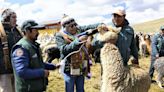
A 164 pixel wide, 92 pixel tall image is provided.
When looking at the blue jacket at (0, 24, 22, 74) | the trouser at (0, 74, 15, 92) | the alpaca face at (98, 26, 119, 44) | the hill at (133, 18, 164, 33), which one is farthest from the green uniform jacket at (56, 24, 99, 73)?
the hill at (133, 18, 164, 33)

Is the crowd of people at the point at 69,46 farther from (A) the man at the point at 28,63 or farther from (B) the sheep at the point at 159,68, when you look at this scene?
(B) the sheep at the point at 159,68

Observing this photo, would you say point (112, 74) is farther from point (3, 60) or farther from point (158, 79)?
point (158, 79)

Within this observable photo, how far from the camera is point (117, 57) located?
504 centimetres

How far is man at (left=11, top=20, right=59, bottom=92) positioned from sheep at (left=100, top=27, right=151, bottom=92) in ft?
2.76

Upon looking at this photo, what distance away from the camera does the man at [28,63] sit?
14.5 ft

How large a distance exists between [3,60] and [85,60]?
125cm

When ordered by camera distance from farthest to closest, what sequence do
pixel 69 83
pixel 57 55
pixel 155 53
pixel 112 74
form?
1. pixel 57 55
2. pixel 155 53
3. pixel 69 83
4. pixel 112 74

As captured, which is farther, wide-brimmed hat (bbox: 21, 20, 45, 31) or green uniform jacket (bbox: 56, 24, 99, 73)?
green uniform jacket (bbox: 56, 24, 99, 73)

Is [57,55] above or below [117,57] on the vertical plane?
below

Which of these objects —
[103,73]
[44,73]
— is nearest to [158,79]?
[103,73]

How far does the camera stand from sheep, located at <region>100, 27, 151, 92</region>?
4992 mm

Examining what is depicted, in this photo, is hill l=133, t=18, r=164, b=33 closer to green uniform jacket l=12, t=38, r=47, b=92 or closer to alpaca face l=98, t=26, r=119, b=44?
alpaca face l=98, t=26, r=119, b=44

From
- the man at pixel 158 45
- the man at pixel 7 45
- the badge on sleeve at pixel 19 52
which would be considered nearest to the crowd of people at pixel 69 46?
the man at pixel 7 45

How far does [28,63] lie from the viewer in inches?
177
